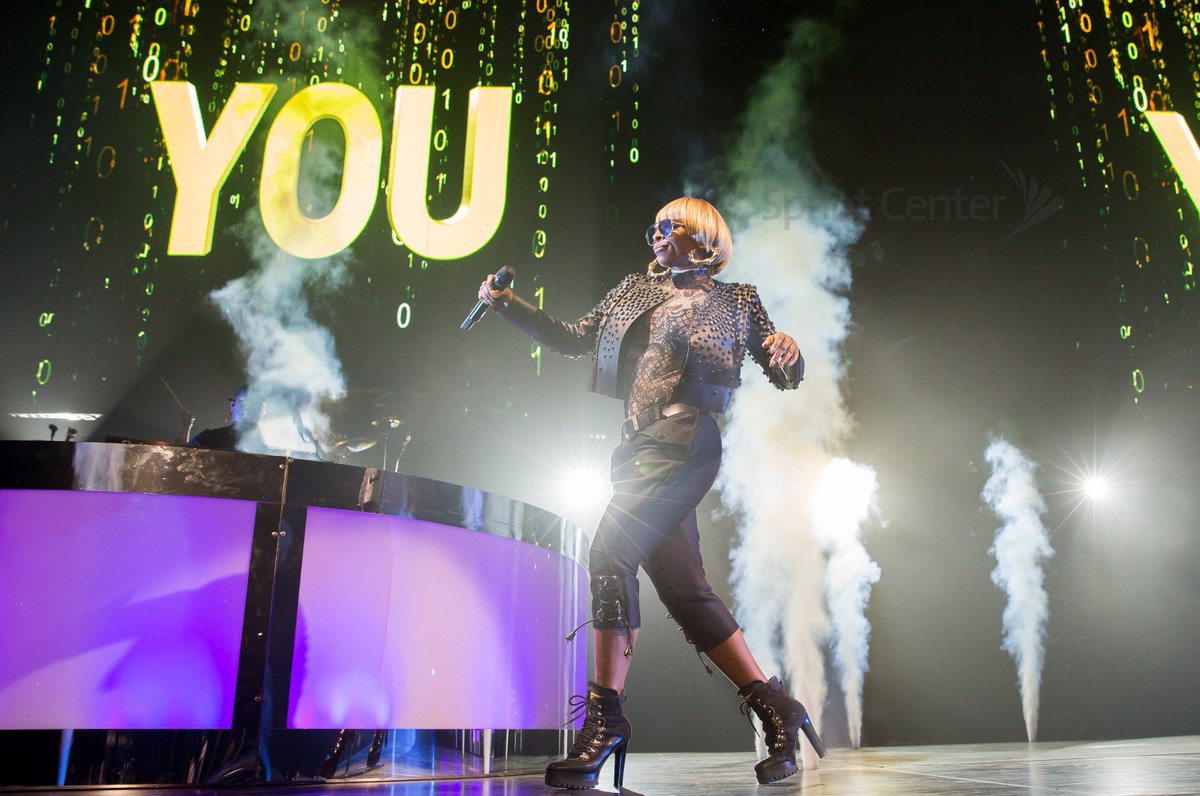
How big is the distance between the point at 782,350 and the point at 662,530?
1.60 ft

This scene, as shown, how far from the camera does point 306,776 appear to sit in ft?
5.52

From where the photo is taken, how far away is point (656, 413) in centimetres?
178

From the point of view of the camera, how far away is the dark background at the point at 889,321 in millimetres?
5324

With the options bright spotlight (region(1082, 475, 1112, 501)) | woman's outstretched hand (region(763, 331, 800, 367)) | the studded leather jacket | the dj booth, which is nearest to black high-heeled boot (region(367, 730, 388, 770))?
the dj booth

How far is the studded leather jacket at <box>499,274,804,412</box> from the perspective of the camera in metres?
1.81

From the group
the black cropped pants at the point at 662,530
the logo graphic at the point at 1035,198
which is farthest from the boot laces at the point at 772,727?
the logo graphic at the point at 1035,198

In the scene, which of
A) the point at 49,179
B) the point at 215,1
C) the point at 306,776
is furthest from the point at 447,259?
the point at 306,776

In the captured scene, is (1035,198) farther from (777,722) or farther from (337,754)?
(337,754)

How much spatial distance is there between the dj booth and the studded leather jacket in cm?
50

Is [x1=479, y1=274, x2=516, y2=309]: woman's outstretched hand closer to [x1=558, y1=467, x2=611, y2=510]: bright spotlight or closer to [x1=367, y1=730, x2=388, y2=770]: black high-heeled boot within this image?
[x1=367, y1=730, x2=388, y2=770]: black high-heeled boot

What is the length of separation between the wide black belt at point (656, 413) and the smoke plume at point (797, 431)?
407 centimetres

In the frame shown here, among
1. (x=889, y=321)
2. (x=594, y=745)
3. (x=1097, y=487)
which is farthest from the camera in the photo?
(x=1097, y=487)

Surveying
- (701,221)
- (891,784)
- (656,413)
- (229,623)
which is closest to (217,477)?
(229,623)

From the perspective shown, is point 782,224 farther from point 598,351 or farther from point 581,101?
point 598,351
